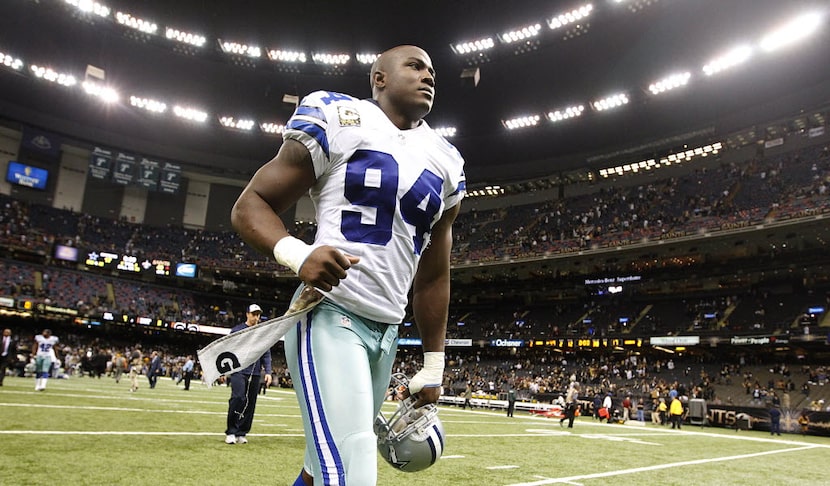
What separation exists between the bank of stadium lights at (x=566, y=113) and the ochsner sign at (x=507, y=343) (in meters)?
14.6

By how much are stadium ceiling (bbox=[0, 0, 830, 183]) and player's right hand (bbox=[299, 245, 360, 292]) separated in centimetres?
2827

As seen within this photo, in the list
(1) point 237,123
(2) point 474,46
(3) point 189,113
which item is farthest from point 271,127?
(2) point 474,46

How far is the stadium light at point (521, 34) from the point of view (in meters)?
28.6

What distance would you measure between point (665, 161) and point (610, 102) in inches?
326

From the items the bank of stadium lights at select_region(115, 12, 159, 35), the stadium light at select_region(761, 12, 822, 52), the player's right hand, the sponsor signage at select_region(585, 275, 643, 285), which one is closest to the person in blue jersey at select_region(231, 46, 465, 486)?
the player's right hand

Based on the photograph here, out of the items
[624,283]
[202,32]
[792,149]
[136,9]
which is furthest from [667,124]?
[136,9]

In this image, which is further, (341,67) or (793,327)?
(341,67)

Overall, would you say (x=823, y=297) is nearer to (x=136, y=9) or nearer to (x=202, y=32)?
(x=202, y=32)

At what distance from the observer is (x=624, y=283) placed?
36594 millimetres

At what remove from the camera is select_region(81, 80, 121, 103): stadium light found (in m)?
36.8

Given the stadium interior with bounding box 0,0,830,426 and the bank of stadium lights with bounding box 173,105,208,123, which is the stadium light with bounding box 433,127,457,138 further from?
the bank of stadium lights with bounding box 173,105,208,123

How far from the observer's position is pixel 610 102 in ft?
108

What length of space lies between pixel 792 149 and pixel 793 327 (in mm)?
12194

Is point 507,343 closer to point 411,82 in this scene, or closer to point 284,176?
point 411,82
